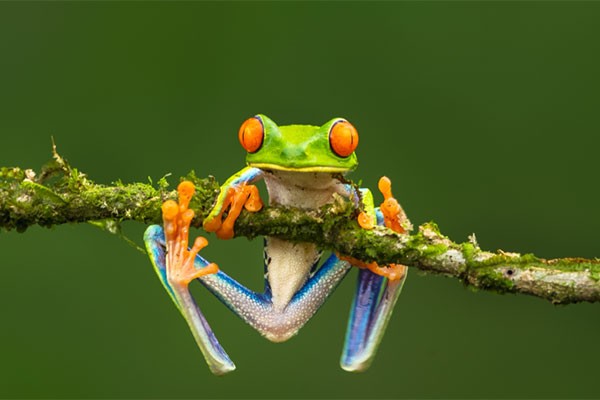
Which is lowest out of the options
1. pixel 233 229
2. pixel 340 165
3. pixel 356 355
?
pixel 356 355

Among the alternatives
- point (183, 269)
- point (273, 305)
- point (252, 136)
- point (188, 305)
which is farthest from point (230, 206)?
point (273, 305)

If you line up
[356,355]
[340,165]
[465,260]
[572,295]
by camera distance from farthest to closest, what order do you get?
[356,355]
[340,165]
[465,260]
[572,295]

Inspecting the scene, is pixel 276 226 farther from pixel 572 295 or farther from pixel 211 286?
pixel 572 295

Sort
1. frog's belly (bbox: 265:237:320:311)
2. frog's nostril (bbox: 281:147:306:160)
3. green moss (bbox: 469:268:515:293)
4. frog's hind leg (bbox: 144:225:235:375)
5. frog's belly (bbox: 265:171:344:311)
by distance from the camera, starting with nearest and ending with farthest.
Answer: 1. green moss (bbox: 469:268:515:293)
2. frog's nostril (bbox: 281:147:306:160)
3. frog's belly (bbox: 265:171:344:311)
4. frog's hind leg (bbox: 144:225:235:375)
5. frog's belly (bbox: 265:237:320:311)

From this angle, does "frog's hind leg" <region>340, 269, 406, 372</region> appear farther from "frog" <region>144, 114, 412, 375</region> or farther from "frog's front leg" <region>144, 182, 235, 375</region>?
"frog's front leg" <region>144, 182, 235, 375</region>

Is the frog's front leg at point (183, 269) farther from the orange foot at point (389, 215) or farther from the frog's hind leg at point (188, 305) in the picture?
the orange foot at point (389, 215)

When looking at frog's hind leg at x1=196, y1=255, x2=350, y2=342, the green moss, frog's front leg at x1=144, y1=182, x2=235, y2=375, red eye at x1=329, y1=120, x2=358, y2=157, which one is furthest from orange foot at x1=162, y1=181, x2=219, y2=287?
the green moss

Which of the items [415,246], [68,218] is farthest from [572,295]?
[68,218]
